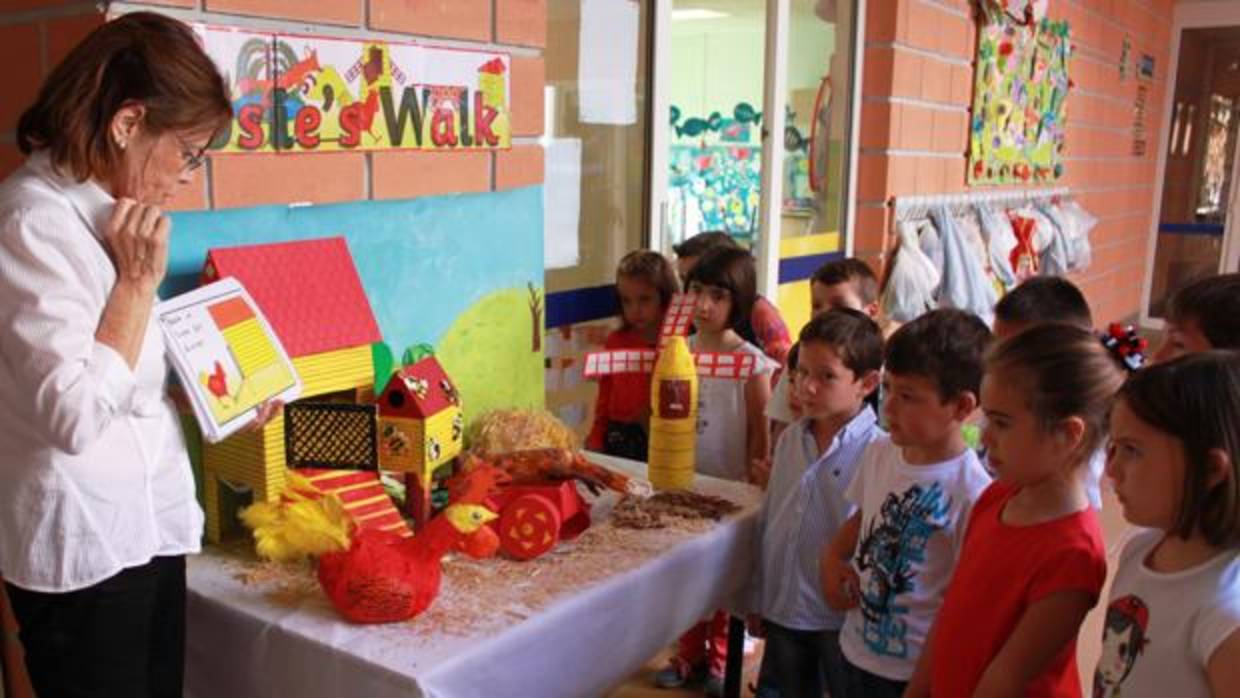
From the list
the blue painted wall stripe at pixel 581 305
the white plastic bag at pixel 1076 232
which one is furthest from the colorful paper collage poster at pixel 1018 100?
the blue painted wall stripe at pixel 581 305

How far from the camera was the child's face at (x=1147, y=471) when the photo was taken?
3.51 feet

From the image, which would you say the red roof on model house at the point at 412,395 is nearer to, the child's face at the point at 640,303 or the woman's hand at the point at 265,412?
the woman's hand at the point at 265,412

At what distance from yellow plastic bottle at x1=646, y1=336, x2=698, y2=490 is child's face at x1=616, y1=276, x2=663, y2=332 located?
2.00 ft

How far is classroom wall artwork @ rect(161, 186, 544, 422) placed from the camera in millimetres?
1486

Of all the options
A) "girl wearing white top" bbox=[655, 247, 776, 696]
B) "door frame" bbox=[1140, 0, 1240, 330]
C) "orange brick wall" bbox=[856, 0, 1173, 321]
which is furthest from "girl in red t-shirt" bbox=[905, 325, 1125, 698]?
"door frame" bbox=[1140, 0, 1240, 330]

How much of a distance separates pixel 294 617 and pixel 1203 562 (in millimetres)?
1027

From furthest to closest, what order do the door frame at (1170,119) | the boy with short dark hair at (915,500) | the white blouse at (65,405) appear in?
the door frame at (1170,119) < the boy with short dark hair at (915,500) < the white blouse at (65,405)

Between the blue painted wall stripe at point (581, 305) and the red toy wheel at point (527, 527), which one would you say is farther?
the blue painted wall stripe at point (581, 305)

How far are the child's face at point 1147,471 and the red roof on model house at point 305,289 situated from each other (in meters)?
1.04

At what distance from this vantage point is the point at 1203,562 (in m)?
1.08

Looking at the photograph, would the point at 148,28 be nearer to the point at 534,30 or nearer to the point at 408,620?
the point at 408,620

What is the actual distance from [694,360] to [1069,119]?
4.31 metres

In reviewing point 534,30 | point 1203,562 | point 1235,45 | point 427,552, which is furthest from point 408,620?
point 1235,45

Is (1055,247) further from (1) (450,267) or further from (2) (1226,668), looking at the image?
(2) (1226,668)
